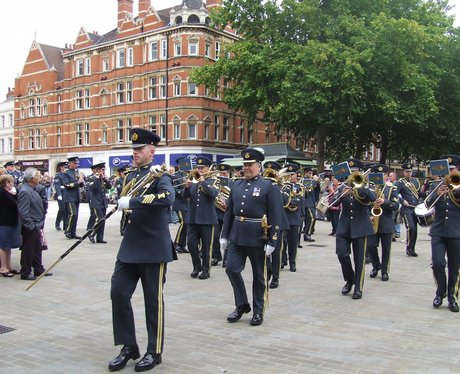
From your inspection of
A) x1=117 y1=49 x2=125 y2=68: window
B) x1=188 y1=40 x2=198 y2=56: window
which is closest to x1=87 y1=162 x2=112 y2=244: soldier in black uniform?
x1=188 y1=40 x2=198 y2=56: window

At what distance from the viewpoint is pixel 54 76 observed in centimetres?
5475

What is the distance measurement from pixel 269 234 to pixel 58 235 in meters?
11.4

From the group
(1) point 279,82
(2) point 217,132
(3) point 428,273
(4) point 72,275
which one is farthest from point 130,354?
(2) point 217,132

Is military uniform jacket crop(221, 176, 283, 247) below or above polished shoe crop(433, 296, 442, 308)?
above

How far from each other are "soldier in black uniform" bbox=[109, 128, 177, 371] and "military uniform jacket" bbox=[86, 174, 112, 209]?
1025 cm

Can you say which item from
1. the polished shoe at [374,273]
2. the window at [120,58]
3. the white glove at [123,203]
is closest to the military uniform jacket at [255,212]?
the white glove at [123,203]

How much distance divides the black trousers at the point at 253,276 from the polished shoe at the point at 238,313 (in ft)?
0.21

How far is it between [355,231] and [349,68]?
64.5 ft

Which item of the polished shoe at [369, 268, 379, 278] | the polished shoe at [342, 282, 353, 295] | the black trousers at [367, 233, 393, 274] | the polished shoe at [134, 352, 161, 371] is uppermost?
the black trousers at [367, 233, 393, 274]

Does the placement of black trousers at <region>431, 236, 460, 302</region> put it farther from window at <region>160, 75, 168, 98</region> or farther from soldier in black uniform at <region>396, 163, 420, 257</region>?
window at <region>160, 75, 168, 98</region>

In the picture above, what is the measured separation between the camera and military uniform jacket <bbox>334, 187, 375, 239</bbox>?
8.36m

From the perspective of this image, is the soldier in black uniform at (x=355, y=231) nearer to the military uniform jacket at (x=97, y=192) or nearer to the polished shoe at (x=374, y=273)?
the polished shoe at (x=374, y=273)

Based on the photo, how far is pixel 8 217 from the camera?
9.52 meters

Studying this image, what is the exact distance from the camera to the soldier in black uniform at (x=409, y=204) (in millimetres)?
13055
